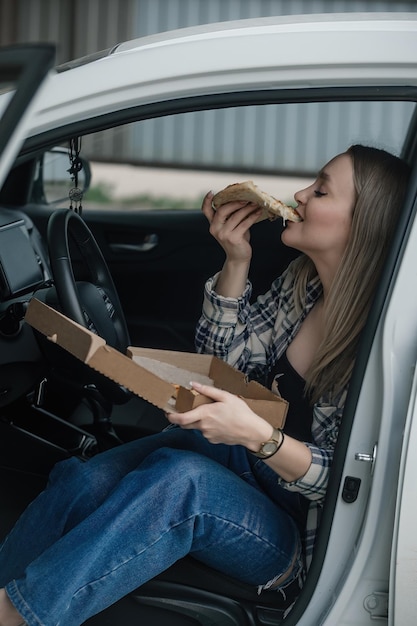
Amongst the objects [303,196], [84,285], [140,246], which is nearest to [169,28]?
[140,246]

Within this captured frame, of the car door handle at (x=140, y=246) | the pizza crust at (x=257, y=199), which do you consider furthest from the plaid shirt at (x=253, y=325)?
the car door handle at (x=140, y=246)

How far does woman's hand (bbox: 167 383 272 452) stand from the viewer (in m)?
1.73

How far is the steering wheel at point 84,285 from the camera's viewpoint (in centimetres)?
217

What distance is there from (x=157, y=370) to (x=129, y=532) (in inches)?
13.3

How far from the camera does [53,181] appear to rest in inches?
138

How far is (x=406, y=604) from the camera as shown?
1676 mm

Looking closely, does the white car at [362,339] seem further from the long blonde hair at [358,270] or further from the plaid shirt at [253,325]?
the plaid shirt at [253,325]

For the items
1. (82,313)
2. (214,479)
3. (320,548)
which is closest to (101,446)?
(82,313)

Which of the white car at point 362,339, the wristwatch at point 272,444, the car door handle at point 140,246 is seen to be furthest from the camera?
the car door handle at point 140,246

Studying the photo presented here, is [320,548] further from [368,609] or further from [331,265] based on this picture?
[331,265]

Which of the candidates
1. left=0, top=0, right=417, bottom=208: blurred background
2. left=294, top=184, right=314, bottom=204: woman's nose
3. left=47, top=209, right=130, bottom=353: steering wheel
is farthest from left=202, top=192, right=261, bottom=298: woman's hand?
left=0, top=0, right=417, bottom=208: blurred background

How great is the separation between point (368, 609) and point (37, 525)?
72 centimetres

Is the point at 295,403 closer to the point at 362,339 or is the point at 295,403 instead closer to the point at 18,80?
the point at 362,339

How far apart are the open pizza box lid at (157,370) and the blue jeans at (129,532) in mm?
169
